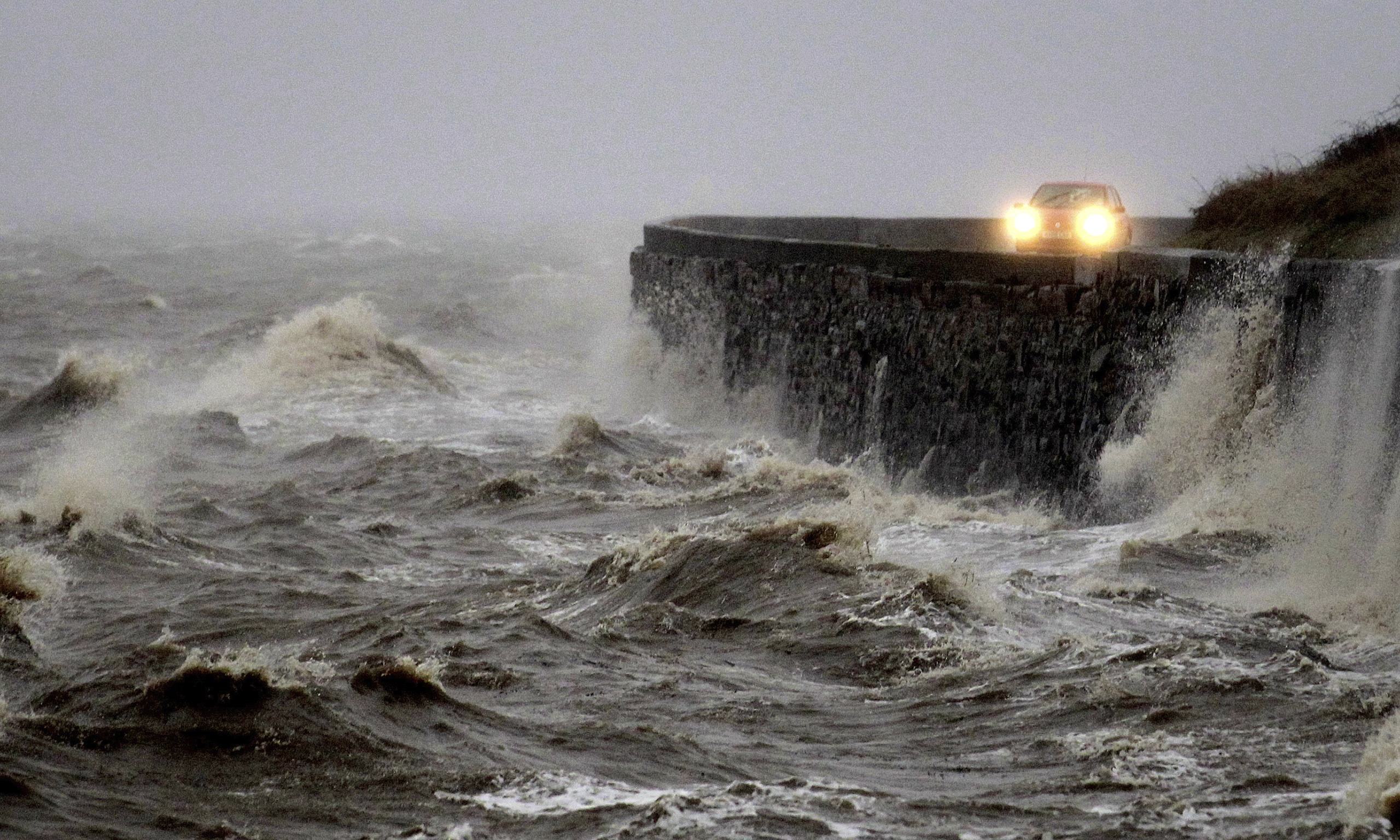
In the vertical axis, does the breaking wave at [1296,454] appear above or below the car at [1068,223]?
Answer: below

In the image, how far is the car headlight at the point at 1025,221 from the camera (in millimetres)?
17156

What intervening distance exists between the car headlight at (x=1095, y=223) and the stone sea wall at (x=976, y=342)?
2114 mm

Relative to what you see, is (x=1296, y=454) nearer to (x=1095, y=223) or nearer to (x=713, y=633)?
(x=713, y=633)

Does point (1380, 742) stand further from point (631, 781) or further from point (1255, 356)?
point (1255, 356)

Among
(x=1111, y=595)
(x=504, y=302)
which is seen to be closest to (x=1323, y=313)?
(x=1111, y=595)

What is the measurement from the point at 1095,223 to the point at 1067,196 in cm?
64

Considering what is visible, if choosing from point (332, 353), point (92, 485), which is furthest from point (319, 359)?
point (92, 485)

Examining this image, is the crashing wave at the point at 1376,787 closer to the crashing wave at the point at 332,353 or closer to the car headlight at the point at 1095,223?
the car headlight at the point at 1095,223

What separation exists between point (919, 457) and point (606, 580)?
4.84 metres

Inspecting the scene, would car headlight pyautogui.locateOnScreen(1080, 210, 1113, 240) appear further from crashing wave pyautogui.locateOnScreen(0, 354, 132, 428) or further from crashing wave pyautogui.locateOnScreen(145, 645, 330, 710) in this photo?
crashing wave pyautogui.locateOnScreen(0, 354, 132, 428)

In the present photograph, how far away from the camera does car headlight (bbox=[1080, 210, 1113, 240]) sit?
55.8 feet

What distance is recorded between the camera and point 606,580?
1067 cm

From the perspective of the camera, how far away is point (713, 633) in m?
9.44

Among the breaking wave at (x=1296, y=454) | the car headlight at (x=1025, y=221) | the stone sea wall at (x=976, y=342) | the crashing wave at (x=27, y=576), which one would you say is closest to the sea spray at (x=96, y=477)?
the crashing wave at (x=27, y=576)
